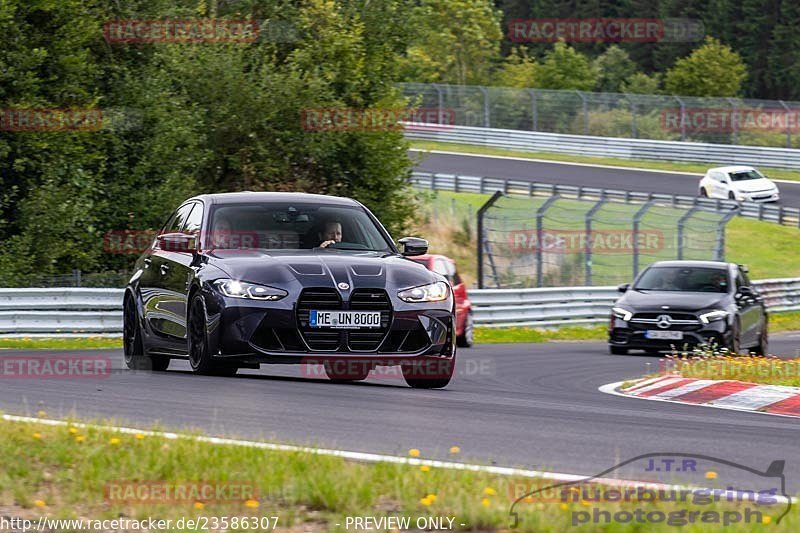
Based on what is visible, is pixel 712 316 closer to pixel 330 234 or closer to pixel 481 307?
pixel 481 307

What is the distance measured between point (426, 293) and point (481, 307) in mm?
16987

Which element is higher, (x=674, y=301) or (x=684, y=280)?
(x=684, y=280)

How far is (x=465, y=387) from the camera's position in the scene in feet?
42.1

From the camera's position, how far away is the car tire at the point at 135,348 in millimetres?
13180

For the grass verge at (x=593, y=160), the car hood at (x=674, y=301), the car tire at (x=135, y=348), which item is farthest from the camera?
the grass verge at (x=593, y=160)

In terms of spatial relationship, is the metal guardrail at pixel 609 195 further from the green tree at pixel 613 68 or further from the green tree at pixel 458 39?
the green tree at pixel 613 68

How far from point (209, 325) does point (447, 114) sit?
174 feet

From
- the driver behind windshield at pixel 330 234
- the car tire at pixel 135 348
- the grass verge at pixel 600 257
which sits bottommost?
the grass verge at pixel 600 257

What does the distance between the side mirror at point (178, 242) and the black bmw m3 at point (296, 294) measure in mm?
11

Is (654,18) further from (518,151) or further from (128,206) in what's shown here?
(128,206)

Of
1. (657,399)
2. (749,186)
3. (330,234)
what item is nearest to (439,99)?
(749,186)

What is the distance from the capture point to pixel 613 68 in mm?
101125

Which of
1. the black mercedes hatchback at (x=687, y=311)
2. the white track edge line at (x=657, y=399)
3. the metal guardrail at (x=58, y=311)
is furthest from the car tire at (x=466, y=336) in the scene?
the white track edge line at (x=657, y=399)

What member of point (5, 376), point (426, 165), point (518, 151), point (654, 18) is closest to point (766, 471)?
point (5, 376)
